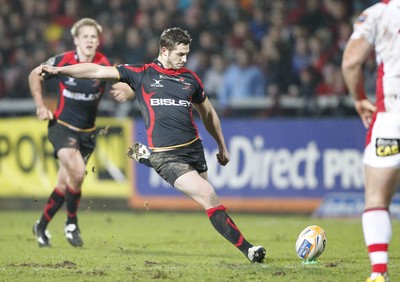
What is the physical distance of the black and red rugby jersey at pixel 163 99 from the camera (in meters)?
8.45

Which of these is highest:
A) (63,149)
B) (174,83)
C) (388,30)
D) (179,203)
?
(388,30)

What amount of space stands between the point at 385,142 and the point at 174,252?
13.7 ft

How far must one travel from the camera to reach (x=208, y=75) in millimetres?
17156

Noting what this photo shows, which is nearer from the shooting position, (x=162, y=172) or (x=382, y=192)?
(x=382, y=192)

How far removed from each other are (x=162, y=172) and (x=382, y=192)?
273 centimetres

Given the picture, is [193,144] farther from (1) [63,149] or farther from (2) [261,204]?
(2) [261,204]

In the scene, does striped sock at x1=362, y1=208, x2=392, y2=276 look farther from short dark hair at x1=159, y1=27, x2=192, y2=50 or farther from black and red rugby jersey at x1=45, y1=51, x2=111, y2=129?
black and red rugby jersey at x1=45, y1=51, x2=111, y2=129

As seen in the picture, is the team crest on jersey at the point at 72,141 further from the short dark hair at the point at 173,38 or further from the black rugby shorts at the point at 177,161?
the short dark hair at the point at 173,38

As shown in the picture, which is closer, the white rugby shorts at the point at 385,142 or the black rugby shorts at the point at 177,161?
the white rugby shorts at the point at 385,142

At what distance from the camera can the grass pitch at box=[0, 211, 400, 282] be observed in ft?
25.0

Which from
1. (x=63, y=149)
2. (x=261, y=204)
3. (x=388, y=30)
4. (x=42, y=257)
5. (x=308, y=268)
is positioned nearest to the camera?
(x=388, y=30)

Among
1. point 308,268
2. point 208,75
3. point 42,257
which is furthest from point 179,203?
point 308,268

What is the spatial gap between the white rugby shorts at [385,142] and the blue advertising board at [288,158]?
8579mm

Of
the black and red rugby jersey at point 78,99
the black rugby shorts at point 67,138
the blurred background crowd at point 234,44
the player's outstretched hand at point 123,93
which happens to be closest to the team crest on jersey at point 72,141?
the black rugby shorts at point 67,138
